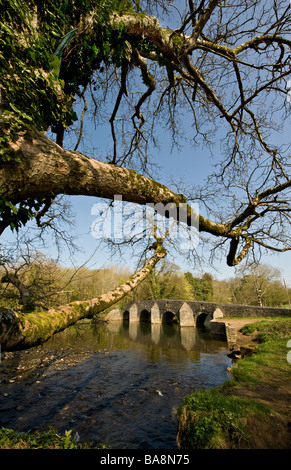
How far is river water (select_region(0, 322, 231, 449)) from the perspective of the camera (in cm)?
584

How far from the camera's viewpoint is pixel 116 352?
15.3 meters

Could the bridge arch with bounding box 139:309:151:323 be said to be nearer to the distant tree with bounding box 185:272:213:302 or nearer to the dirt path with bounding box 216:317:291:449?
the distant tree with bounding box 185:272:213:302

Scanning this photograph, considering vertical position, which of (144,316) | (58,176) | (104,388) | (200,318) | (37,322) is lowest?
(144,316)

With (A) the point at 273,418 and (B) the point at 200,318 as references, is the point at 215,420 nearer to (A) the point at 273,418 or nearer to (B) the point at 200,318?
(A) the point at 273,418

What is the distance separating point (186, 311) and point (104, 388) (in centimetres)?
2284

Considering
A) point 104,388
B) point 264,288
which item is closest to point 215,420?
point 104,388

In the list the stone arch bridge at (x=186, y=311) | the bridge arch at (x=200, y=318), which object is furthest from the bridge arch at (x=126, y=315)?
the bridge arch at (x=200, y=318)

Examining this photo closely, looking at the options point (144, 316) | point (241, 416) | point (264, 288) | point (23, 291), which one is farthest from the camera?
point (144, 316)

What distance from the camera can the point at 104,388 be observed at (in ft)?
29.1

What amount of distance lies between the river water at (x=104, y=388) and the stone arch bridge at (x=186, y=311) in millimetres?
4901

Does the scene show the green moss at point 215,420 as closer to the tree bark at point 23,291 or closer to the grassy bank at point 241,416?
the grassy bank at point 241,416

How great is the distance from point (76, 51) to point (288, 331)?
16885 mm
